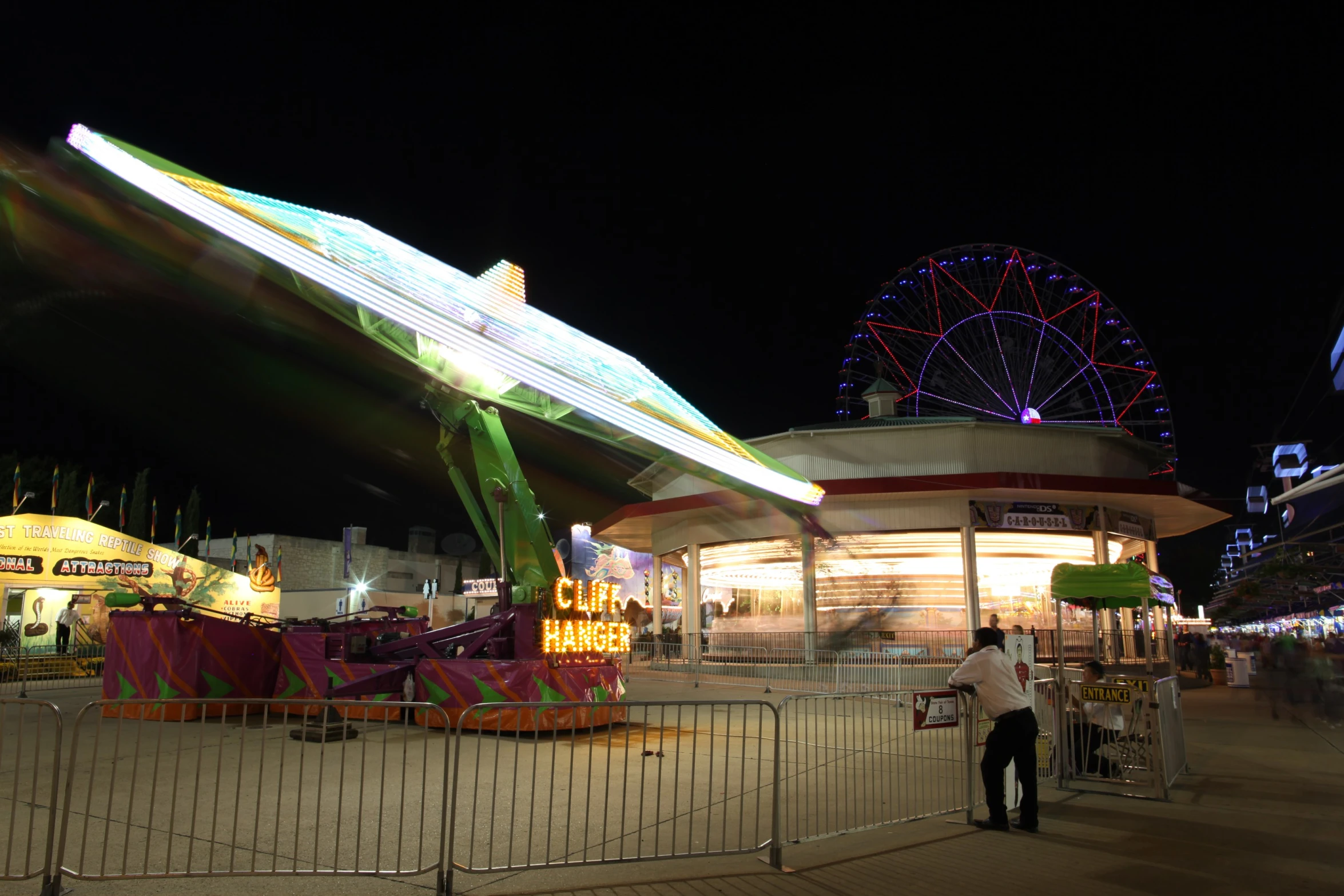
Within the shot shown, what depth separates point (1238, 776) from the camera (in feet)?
30.2

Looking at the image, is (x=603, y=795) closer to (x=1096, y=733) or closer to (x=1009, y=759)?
(x=1009, y=759)

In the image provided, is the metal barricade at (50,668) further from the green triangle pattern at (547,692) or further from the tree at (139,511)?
the tree at (139,511)

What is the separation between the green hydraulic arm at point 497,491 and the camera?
41.5ft

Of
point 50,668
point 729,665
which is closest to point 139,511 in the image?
point 50,668

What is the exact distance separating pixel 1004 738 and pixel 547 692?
21.8ft

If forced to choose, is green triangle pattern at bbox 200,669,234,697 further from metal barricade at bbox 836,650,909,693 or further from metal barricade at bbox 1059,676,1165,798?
metal barricade at bbox 1059,676,1165,798

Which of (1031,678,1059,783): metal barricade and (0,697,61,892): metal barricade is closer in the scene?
(0,697,61,892): metal barricade

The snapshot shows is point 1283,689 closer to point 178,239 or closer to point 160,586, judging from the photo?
point 178,239

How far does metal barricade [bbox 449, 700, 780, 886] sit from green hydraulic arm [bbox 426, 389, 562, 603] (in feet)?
6.84

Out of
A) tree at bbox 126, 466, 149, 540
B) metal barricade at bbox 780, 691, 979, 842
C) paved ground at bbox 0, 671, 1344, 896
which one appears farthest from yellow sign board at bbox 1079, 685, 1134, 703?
tree at bbox 126, 466, 149, 540

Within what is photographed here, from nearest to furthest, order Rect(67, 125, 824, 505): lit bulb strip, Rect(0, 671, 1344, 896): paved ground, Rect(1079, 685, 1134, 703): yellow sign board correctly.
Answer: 1. Rect(0, 671, 1344, 896): paved ground
2. Rect(1079, 685, 1134, 703): yellow sign board
3. Rect(67, 125, 824, 505): lit bulb strip

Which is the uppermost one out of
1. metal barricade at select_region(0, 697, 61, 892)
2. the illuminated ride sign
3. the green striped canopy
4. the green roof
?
the green roof

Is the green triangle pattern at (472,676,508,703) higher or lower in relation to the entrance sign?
lower

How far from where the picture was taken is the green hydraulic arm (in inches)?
498
